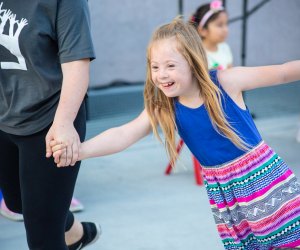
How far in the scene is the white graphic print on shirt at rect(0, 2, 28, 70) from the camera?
6.92ft

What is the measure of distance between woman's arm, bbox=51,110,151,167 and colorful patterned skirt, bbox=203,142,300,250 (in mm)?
283

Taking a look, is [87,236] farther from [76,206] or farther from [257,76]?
[257,76]

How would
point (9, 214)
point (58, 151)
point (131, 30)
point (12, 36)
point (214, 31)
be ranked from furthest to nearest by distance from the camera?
1. point (131, 30)
2. point (214, 31)
3. point (9, 214)
4. point (12, 36)
5. point (58, 151)

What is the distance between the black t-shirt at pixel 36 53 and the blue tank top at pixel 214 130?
1.38ft

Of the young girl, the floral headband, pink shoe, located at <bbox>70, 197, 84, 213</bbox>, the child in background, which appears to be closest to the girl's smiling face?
the young girl

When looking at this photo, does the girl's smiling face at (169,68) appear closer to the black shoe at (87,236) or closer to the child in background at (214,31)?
the black shoe at (87,236)

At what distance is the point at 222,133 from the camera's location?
85.8 inches

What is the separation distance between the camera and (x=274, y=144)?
16.3 feet

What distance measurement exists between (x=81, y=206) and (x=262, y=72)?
1847 millimetres

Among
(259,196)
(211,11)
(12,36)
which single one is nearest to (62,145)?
(12,36)

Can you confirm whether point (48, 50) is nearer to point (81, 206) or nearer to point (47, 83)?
point (47, 83)

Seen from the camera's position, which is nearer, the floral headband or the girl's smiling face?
the girl's smiling face

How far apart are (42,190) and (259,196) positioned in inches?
30.9

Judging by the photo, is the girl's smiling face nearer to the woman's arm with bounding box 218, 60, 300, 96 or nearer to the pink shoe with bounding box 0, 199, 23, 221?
the woman's arm with bounding box 218, 60, 300, 96
